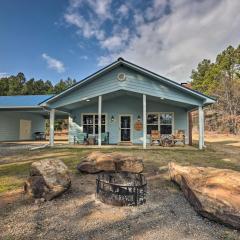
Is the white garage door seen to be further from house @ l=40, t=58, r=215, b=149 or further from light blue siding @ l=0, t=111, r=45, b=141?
house @ l=40, t=58, r=215, b=149

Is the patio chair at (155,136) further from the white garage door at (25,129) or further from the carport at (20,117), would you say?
the white garage door at (25,129)

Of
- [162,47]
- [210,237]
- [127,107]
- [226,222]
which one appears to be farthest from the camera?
[162,47]

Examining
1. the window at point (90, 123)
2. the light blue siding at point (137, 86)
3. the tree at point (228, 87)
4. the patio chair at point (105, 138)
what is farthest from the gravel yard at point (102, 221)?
the tree at point (228, 87)

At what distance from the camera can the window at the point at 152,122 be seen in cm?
1476

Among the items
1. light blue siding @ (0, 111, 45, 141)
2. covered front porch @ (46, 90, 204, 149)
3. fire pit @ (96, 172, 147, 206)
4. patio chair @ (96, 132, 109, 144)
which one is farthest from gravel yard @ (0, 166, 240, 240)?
light blue siding @ (0, 111, 45, 141)

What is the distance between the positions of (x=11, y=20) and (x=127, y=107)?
29.5ft

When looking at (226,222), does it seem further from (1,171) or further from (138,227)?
(1,171)

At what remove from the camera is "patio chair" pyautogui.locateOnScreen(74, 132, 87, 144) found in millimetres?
14852

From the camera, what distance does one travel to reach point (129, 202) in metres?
3.90

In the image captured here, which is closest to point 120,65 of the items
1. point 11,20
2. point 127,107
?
point 127,107

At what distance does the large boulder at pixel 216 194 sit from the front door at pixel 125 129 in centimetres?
1093

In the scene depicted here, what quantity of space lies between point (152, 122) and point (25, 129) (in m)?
13.4

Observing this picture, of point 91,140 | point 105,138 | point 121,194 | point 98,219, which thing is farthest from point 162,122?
point 98,219

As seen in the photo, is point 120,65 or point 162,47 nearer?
point 120,65
